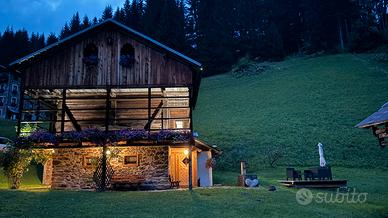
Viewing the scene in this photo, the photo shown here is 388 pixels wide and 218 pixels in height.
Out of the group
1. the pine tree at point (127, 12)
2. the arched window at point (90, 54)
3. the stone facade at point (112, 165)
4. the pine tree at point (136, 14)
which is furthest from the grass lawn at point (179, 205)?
the pine tree at point (127, 12)

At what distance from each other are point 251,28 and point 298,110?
1304 inches

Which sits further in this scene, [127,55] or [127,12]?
[127,12]

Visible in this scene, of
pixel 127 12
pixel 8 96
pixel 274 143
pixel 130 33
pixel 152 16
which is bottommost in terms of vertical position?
pixel 274 143

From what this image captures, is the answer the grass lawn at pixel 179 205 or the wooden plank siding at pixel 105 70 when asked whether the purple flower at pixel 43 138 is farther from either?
the wooden plank siding at pixel 105 70

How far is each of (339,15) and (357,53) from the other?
345 inches

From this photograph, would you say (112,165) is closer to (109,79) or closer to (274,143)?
(109,79)

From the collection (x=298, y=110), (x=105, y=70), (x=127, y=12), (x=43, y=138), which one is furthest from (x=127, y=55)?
(x=127, y=12)

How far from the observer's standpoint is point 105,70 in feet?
70.5

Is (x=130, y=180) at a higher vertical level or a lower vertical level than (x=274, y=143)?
lower

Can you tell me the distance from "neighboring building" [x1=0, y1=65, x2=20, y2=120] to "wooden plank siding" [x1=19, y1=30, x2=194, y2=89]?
2167 inches

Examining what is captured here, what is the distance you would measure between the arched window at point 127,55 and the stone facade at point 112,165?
17.3 ft

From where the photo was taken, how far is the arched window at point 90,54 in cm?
2139

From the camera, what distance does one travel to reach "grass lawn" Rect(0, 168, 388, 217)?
43.3 ft

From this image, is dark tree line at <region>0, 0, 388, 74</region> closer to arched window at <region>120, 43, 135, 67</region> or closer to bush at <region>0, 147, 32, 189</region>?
arched window at <region>120, 43, 135, 67</region>
